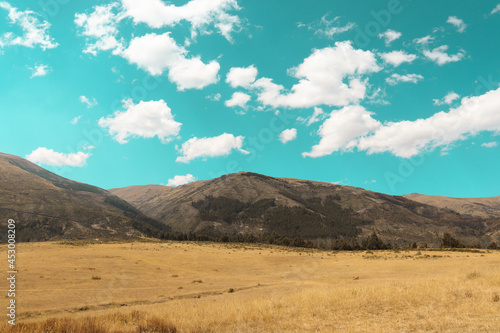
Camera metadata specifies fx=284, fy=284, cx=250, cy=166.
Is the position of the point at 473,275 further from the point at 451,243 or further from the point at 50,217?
the point at 50,217

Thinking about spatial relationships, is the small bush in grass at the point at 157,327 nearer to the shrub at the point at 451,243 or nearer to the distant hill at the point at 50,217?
the shrub at the point at 451,243

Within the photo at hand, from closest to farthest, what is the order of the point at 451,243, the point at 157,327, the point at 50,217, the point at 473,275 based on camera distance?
the point at 157,327, the point at 473,275, the point at 451,243, the point at 50,217

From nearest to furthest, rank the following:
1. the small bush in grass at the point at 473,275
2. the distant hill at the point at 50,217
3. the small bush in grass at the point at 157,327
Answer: the small bush in grass at the point at 157,327, the small bush in grass at the point at 473,275, the distant hill at the point at 50,217

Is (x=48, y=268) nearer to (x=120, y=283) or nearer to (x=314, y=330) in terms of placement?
(x=120, y=283)

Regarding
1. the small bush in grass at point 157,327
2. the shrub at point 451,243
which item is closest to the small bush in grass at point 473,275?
the small bush in grass at point 157,327

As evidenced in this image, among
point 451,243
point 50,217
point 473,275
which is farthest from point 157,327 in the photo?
point 50,217

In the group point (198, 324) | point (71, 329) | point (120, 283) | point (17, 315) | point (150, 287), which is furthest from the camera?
point (120, 283)

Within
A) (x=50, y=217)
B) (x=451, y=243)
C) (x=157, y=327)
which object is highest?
(x=157, y=327)

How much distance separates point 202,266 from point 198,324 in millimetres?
32831

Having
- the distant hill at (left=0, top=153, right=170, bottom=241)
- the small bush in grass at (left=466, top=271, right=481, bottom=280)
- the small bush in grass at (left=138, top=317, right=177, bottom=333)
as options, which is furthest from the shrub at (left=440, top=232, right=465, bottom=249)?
the distant hill at (left=0, top=153, right=170, bottom=241)

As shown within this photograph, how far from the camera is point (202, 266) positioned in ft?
139

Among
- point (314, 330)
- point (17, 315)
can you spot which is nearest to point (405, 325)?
point (314, 330)

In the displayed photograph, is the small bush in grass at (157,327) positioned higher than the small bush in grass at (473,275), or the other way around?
the small bush in grass at (157,327)

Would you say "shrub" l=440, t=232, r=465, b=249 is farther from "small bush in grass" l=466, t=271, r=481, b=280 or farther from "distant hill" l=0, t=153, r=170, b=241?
"distant hill" l=0, t=153, r=170, b=241
